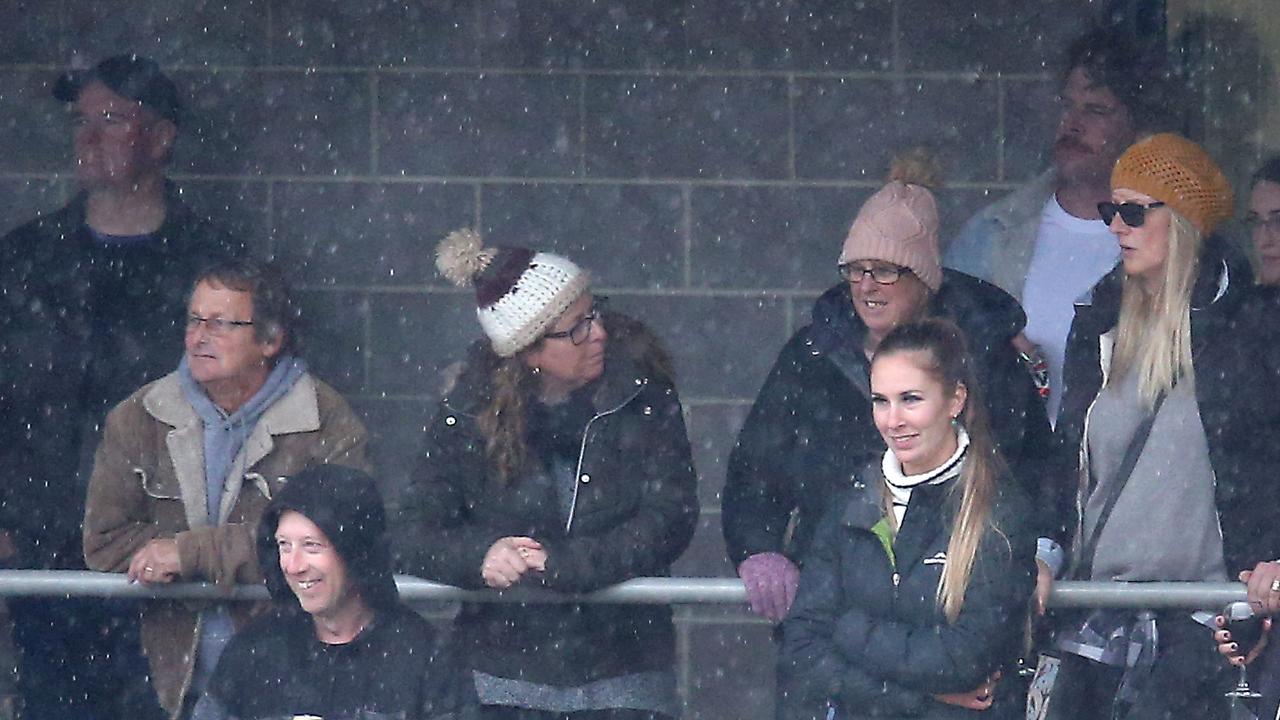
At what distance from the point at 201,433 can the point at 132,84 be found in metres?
1.35

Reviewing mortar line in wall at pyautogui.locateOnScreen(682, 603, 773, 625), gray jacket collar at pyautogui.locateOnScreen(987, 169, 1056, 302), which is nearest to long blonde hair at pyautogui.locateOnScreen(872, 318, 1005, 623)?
gray jacket collar at pyautogui.locateOnScreen(987, 169, 1056, 302)

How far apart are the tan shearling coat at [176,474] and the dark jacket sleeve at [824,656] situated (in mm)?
1306

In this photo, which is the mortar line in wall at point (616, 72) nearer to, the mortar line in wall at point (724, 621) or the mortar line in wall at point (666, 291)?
the mortar line in wall at point (666, 291)

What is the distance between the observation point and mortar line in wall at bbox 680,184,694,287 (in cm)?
686

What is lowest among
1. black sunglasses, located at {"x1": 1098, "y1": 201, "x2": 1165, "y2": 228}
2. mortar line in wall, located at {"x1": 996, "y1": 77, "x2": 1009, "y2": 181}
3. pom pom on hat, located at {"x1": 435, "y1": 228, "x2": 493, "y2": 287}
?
pom pom on hat, located at {"x1": 435, "y1": 228, "x2": 493, "y2": 287}

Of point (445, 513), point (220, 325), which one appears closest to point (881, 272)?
point (445, 513)

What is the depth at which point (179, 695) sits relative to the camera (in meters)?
5.26

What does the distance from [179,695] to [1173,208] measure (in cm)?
254

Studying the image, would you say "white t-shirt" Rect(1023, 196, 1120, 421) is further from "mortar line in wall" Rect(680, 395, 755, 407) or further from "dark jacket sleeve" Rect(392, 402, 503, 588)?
"dark jacket sleeve" Rect(392, 402, 503, 588)

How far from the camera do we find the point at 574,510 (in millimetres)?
5020

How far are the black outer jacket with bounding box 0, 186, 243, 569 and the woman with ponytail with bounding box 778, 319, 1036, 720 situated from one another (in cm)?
221

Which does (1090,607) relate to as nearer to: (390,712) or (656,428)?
(656,428)

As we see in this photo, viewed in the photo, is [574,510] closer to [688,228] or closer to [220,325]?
[220,325]

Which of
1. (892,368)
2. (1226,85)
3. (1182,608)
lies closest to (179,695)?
(892,368)
